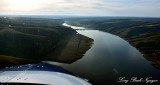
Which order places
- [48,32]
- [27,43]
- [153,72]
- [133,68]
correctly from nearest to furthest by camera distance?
[153,72] → [133,68] → [27,43] → [48,32]

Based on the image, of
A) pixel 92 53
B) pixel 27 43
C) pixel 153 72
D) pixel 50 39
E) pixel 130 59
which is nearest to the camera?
pixel 153 72

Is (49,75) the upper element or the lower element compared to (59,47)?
upper

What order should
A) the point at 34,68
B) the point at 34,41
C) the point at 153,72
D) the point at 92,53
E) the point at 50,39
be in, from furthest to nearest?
the point at 50,39 → the point at 34,41 → the point at 92,53 → the point at 153,72 → the point at 34,68

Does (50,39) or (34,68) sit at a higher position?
(34,68)

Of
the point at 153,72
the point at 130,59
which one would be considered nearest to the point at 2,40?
the point at 130,59

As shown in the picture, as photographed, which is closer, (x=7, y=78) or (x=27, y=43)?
(x=7, y=78)

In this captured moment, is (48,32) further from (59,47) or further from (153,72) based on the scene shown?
(153,72)

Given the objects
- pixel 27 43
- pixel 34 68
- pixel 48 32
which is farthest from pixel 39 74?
pixel 48 32

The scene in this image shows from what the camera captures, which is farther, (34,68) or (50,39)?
(50,39)

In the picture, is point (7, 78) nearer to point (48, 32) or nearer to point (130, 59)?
point (130, 59)
